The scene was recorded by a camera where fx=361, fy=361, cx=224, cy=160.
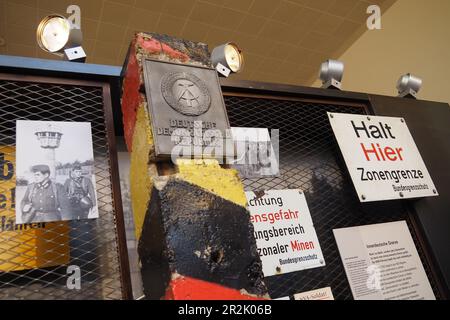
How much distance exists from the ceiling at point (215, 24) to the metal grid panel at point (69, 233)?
1920 millimetres

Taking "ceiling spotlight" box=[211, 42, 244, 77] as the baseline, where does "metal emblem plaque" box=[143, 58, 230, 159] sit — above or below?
below

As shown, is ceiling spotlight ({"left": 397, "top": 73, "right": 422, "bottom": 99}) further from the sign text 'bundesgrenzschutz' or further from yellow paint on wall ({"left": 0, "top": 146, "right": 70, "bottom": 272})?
yellow paint on wall ({"left": 0, "top": 146, "right": 70, "bottom": 272})

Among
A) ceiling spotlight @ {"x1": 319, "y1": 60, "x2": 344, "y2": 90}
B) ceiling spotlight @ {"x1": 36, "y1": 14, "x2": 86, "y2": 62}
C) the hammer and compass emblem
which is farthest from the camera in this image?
ceiling spotlight @ {"x1": 319, "y1": 60, "x2": 344, "y2": 90}

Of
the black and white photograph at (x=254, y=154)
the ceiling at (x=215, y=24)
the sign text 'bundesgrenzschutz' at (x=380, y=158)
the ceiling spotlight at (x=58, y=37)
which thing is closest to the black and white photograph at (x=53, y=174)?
the ceiling spotlight at (x=58, y=37)

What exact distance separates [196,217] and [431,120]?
1608 millimetres

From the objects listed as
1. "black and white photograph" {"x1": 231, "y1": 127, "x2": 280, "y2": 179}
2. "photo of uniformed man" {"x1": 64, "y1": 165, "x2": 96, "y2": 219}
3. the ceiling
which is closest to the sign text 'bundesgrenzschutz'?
"black and white photograph" {"x1": 231, "y1": 127, "x2": 280, "y2": 179}

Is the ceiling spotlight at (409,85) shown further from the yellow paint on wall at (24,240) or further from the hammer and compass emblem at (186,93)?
the yellow paint on wall at (24,240)

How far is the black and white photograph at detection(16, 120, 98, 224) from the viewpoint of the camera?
1.08 metres

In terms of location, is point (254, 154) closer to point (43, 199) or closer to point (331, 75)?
point (331, 75)

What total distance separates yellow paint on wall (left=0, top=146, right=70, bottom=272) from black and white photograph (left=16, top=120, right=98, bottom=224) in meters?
0.14

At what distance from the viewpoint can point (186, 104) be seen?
1.03 m
